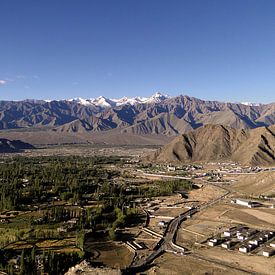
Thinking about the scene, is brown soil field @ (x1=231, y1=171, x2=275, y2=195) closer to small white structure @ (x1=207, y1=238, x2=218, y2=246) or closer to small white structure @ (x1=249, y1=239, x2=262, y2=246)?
small white structure @ (x1=249, y1=239, x2=262, y2=246)

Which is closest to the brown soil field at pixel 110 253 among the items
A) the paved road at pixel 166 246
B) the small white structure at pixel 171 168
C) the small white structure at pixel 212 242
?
the paved road at pixel 166 246

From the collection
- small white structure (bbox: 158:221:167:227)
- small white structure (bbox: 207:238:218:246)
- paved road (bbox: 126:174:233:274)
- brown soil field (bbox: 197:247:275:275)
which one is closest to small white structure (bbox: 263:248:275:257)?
brown soil field (bbox: 197:247:275:275)

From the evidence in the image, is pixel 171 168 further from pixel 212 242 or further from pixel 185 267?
pixel 185 267

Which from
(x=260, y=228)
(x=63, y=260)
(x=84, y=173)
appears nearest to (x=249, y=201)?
(x=260, y=228)

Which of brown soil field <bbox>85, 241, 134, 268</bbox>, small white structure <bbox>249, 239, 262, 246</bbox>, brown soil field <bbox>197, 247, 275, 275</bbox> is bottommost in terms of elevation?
brown soil field <bbox>85, 241, 134, 268</bbox>

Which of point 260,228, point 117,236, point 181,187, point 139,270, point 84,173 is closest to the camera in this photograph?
point 139,270

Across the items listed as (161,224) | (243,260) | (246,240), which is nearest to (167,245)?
(161,224)

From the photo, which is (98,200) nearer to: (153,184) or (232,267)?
(153,184)

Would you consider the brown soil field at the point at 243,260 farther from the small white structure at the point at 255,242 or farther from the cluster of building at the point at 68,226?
the cluster of building at the point at 68,226
